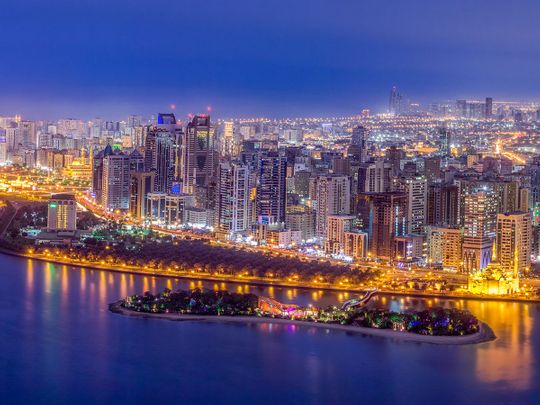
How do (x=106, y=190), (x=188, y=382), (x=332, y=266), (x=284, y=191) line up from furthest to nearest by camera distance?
(x=106, y=190) → (x=284, y=191) → (x=332, y=266) → (x=188, y=382)

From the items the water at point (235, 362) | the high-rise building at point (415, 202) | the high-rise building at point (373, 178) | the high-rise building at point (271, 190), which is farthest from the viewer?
the high-rise building at point (373, 178)

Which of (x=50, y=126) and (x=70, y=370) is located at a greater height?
(x=50, y=126)

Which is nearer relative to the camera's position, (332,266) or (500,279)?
(500,279)

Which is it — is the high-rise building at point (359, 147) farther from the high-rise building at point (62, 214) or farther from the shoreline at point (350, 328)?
the shoreline at point (350, 328)

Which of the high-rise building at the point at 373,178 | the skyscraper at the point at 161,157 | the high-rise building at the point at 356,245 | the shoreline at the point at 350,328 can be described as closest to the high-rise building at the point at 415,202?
the high-rise building at the point at 356,245

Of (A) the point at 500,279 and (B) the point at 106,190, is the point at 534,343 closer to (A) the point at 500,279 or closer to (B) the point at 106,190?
(A) the point at 500,279

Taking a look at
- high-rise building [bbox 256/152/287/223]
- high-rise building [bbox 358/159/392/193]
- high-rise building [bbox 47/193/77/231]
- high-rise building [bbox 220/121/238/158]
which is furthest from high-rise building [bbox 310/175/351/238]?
high-rise building [bbox 220/121/238/158]

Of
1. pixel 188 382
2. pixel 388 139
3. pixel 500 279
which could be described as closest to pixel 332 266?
pixel 500 279

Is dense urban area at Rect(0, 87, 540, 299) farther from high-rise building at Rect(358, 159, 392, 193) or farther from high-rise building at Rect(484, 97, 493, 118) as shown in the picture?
high-rise building at Rect(484, 97, 493, 118)
